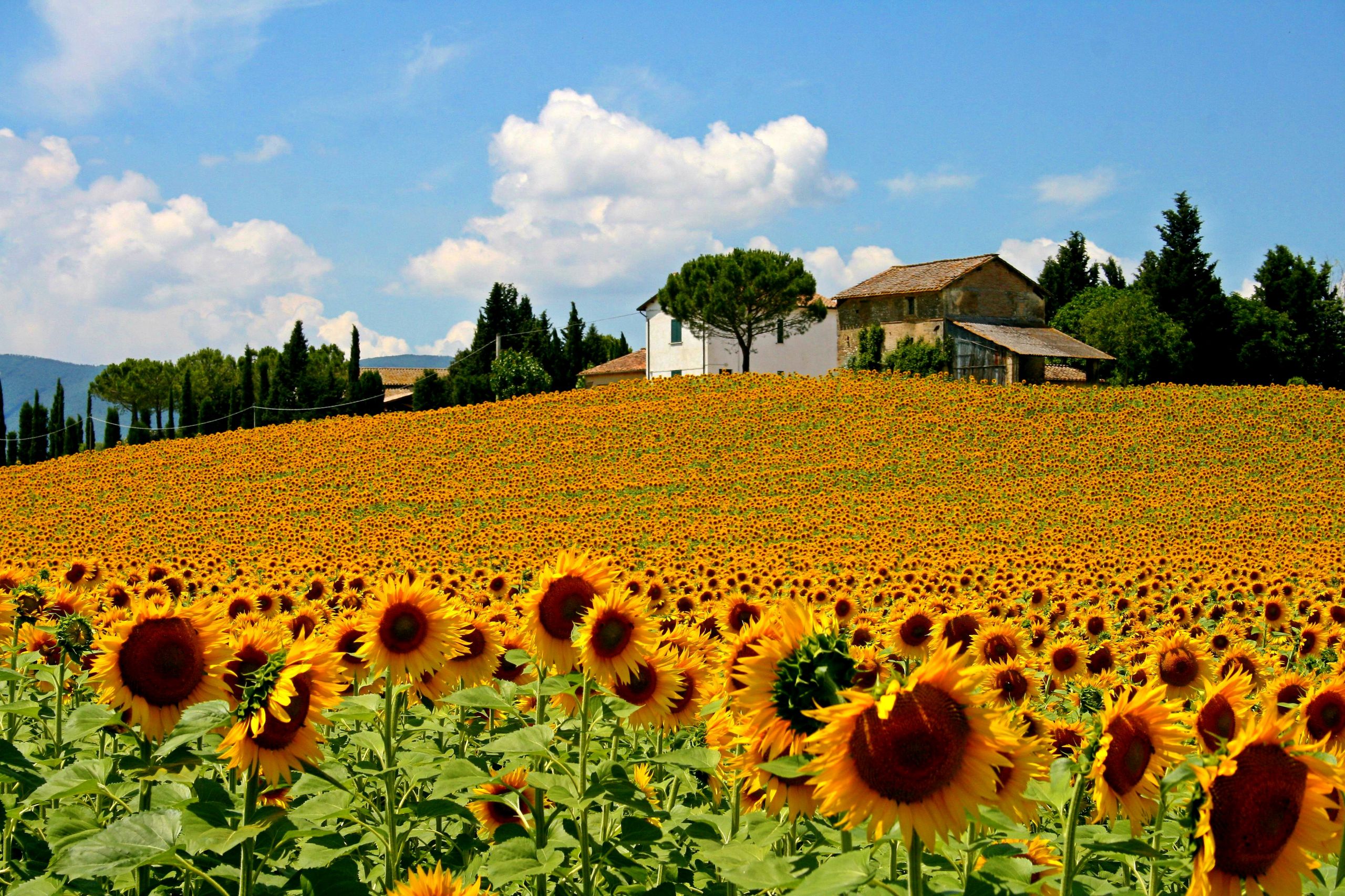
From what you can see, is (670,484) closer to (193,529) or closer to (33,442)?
(193,529)

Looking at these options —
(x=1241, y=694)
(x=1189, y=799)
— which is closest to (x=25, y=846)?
(x=1189, y=799)

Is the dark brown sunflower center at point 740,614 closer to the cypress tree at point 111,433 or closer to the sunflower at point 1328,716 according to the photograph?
the sunflower at point 1328,716

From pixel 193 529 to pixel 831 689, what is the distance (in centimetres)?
2390

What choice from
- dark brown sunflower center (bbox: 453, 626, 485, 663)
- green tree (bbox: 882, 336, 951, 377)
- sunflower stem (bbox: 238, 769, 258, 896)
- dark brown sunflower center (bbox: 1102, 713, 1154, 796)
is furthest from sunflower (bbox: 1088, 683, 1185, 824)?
green tree (bbox: 882, 336, 951, 377)

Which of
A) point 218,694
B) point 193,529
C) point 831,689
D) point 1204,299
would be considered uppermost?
point 1204,299

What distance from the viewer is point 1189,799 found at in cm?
185

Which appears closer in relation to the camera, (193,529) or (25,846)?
(25,846)

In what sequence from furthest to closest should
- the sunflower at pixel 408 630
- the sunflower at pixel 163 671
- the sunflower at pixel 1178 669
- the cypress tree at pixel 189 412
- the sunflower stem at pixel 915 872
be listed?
1. the cypress tree at pixel 189 412
2. the sunflower at pixel 1178 669
3. the sunflower at pixel 408 630
4. the sunflower at pixel 163 671
5. the sunflower stem at pixel 915 872

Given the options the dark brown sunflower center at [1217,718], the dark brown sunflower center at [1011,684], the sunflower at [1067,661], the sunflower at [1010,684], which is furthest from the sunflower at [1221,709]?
the sunflower at [1067,661]

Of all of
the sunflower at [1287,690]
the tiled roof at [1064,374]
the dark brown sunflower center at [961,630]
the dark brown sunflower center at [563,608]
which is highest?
the tiled roof at [1064,374]

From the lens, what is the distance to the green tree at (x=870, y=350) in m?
49.4

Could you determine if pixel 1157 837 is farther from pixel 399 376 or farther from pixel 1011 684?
pixel 399 376

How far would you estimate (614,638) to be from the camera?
322cm

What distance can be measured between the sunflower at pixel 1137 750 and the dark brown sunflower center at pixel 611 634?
142 cm
